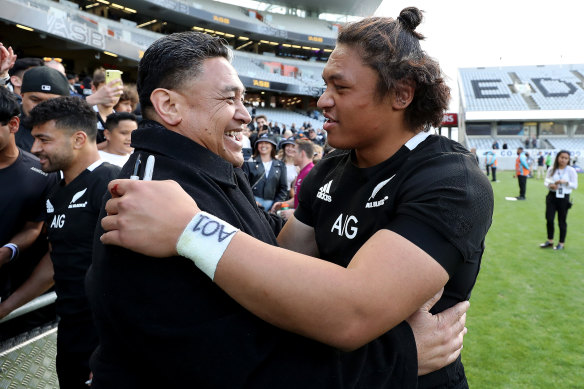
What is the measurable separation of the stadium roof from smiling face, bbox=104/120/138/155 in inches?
1858

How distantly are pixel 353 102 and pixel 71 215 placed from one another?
1.95m

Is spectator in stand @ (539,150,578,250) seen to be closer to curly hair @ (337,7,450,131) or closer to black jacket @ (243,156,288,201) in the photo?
black jacket @ (243,156,288,201)

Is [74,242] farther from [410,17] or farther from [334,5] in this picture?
[334,5]

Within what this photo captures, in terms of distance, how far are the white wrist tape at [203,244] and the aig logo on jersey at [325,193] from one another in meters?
0.76

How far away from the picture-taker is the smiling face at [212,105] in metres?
1.44

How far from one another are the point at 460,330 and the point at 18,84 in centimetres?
593

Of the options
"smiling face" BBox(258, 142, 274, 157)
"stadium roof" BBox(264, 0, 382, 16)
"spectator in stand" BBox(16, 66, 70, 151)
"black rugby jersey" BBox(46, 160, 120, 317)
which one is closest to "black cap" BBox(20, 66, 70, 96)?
"spectator in stand" BBox(16, 66, 70, 151)

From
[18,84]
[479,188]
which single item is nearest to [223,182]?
[479,188]

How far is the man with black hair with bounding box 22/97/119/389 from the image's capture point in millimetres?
2504

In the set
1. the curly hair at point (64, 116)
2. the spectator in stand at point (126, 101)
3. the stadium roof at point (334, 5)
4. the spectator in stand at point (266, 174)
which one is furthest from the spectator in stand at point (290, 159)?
the stadium roof at point (334, 5)

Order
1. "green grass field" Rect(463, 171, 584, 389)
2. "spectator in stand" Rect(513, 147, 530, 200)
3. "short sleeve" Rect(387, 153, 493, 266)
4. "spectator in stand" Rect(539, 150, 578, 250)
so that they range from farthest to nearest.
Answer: "spectator in stand" Rect(513, 147, 530, 200), "spectator in stand" Rect(539, 150, 578, 250), "green grass field" Rect(463, 171, 584, 389), "short sleeve" Rect(387, 153, 493, 266)

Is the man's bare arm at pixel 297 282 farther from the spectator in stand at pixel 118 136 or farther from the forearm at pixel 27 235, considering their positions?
the spectator in stand at pixel 118 136

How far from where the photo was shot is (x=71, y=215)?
102 inches

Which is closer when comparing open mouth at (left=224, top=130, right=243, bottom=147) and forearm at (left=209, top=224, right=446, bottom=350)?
forearm at (left=209, top=224, right=446, bottom=350)
